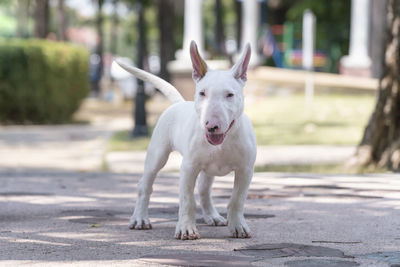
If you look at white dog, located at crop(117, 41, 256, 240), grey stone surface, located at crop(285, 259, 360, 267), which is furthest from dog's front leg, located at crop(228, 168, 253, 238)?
grey stone surface, located at crop(285, 259, 360, 267)

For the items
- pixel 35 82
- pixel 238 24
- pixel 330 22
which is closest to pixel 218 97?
pixel 35 82

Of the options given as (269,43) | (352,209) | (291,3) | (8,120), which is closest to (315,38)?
(291,3)

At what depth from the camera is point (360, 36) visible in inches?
1145

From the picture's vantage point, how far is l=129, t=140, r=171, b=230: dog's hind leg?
20.2ft

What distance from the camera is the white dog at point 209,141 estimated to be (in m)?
5.24

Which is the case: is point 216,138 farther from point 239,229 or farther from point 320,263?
point 320,263

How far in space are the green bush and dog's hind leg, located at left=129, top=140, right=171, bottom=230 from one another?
15640mm

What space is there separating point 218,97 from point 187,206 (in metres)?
0.88

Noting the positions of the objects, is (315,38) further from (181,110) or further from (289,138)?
(181,110)

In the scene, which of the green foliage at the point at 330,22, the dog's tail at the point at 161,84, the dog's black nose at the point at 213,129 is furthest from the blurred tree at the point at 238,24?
the dog's black nose at the point at 213,129

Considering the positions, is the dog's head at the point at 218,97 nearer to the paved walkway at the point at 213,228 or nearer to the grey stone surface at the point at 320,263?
the paved walkway at the point at 213,228

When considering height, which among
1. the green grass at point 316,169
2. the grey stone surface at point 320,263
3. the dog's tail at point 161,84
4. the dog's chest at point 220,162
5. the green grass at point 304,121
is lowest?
the green grass at point 304,121

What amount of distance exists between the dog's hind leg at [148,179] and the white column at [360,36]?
2371cm

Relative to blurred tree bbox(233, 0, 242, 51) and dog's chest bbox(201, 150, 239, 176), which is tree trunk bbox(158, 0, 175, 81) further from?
dog's chest bbox(201, 150, 239, 176)
